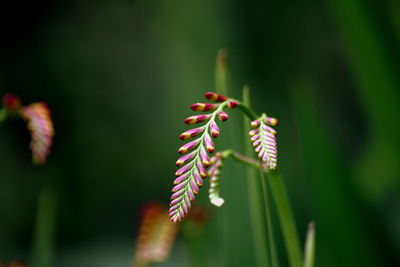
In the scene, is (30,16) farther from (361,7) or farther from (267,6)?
(361,7)

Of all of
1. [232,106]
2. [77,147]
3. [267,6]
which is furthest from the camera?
[77,147]

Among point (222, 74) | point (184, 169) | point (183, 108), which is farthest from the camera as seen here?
point (183, 108)

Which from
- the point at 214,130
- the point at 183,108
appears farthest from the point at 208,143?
the point at 183,108

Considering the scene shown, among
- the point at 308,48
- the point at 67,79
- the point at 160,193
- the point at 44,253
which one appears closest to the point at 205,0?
the point at 308,48

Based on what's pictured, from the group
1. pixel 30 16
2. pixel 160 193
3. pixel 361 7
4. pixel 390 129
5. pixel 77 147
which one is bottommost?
pixel 390 129

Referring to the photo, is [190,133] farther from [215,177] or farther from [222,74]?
[222,74]

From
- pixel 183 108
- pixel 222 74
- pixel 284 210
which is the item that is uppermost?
pixel 183 108
